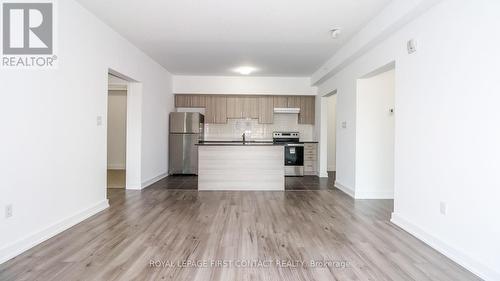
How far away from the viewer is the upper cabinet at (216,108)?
7098 millimetres

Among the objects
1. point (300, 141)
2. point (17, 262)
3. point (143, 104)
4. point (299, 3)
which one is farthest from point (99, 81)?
point (300, 141)

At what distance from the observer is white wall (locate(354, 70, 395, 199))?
4.42 metres

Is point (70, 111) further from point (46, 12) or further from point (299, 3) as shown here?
point (299, 3)

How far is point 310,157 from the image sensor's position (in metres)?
6.93

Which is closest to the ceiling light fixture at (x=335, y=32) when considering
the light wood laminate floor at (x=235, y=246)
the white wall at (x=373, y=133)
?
the white wall at (x=373, y=133)

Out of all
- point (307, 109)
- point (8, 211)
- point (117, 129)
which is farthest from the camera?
point (117, 129)

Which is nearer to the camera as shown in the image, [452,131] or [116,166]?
[452,131]

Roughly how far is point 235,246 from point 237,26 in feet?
9.31

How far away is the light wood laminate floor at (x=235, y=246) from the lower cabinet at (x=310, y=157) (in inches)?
117

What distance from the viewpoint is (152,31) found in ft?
12.8

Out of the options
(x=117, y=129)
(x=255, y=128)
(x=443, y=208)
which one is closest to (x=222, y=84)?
(x=255, y=128)

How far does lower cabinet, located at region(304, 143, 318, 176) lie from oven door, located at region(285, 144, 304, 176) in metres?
0.16

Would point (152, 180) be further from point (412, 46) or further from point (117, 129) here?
point (412, 46)

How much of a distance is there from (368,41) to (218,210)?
3111 millimetres
